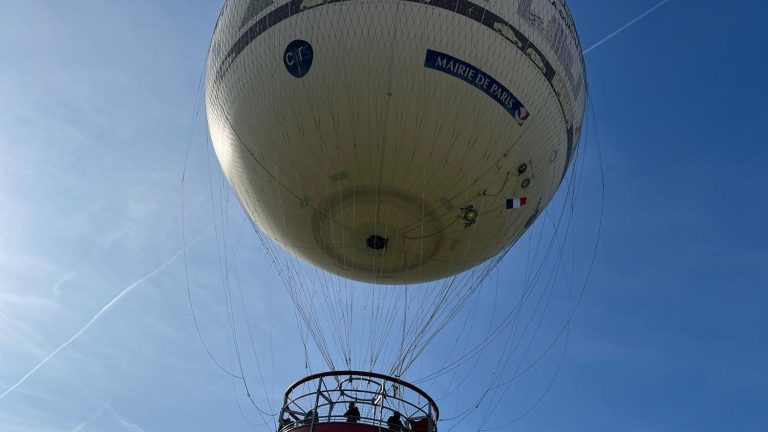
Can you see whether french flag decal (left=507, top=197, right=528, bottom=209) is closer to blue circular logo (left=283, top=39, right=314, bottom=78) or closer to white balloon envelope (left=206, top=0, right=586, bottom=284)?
white balloon envelope (left=206, top=0, right=586, bottom=284)

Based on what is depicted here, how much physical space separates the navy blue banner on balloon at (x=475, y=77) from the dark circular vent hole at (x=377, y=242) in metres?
4.16

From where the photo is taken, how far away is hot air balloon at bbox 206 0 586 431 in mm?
12727

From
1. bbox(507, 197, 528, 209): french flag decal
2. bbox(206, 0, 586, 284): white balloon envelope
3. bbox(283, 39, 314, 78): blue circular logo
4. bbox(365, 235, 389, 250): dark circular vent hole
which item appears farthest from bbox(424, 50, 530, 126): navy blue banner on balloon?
bbox(365, 235, 389, 250): dark circular vent hole

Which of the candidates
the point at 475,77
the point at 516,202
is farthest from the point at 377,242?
the point at 475,77

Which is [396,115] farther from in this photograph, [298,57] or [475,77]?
[298,57]

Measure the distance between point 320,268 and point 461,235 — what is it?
15.2 ft

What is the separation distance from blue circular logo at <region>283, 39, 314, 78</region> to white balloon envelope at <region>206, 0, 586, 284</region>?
0.10 feet

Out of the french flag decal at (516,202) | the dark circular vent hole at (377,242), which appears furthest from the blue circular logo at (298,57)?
the french flag decal at (516,202)

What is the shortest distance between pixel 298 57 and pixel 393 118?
2.29 meters

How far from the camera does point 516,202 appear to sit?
15.0 meters

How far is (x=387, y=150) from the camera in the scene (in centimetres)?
1326

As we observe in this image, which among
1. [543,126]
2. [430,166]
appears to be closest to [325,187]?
[430,166]

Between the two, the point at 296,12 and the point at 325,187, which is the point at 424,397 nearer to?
the point at 325,187

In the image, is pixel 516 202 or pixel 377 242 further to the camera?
pixel 377 242
